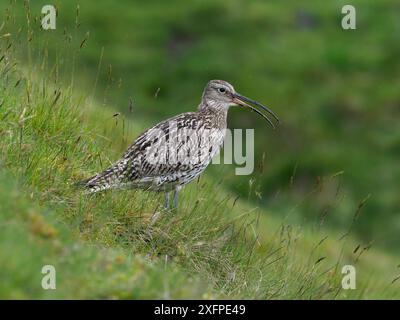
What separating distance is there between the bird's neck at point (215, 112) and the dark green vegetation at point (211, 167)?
2.61ft

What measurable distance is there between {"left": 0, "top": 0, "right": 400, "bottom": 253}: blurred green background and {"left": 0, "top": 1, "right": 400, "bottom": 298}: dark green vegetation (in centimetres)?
5

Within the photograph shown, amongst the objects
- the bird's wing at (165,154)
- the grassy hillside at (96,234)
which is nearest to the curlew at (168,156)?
the bird's wing at (165,154)

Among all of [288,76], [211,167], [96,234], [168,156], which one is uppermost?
Result: [288,76]

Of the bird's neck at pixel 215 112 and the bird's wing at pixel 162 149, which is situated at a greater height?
the bird's neck at pixel 215 112

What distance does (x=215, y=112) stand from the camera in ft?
38.0

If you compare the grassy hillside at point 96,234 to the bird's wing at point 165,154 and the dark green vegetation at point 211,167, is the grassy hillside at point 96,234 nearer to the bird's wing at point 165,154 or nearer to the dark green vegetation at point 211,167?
the dark green vegetation at point 211,167

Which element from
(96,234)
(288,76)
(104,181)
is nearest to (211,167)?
(288,76)

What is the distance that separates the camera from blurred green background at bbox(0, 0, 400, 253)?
21234 mm

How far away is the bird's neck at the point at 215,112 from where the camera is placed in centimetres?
1139

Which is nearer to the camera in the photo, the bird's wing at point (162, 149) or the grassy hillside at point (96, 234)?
the grassy hillside at point (96, 234)

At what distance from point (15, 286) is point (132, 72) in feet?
62.5

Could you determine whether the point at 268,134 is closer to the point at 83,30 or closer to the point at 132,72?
the point at 132,72

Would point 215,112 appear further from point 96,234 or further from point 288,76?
point 288,76

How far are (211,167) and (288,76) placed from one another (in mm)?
6517
